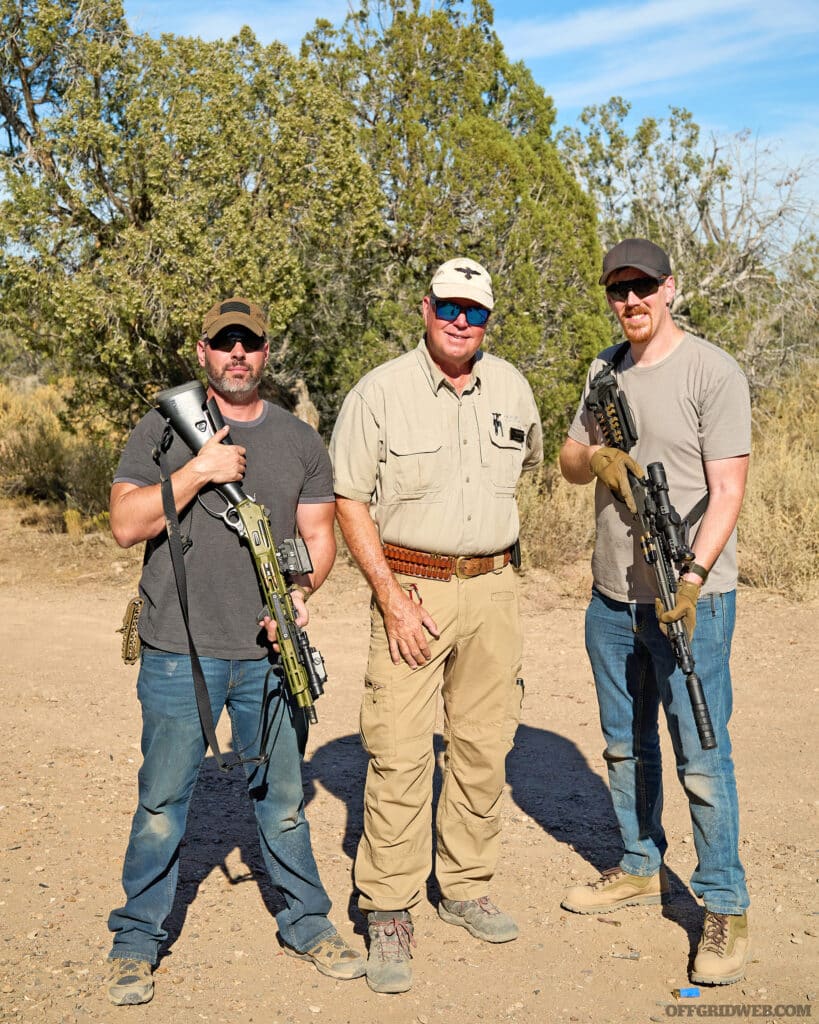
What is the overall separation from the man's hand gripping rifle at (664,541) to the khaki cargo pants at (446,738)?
1.82 ft

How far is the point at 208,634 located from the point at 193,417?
26.6 inches

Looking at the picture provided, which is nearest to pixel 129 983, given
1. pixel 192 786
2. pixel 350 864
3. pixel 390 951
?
pixel 192 786

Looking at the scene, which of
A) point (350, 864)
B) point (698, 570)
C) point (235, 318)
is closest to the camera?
point (235, 318)

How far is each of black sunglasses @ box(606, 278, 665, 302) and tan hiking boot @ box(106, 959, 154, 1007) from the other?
106 inches

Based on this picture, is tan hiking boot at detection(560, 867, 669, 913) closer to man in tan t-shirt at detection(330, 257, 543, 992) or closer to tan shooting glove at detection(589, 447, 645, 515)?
man in tan t-shirt at detection(330, 257, 543, 992)

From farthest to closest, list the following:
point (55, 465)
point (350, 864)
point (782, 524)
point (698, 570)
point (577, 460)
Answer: point (55, 465) < point (782, 524) < point (350, 864) < point (577, 460) < point (698, 570)

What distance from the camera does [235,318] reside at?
340cm

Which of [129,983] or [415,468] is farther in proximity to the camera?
[415,468]

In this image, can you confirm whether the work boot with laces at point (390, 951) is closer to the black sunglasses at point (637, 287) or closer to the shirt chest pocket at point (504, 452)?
the shirt chest pocket at point (504, 452)

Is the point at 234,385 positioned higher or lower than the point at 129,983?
higher

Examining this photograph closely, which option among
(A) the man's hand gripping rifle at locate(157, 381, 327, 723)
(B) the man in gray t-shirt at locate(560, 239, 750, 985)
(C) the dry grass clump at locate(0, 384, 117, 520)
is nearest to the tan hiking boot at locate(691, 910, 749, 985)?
(B) the man in gray t-shirt at locate(560, 239, 750, 985)

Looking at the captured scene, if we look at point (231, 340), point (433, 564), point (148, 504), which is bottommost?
point (433, 564)

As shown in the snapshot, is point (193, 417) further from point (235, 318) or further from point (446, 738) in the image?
point (446, 738)

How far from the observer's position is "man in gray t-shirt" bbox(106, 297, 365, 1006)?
3.38 m
